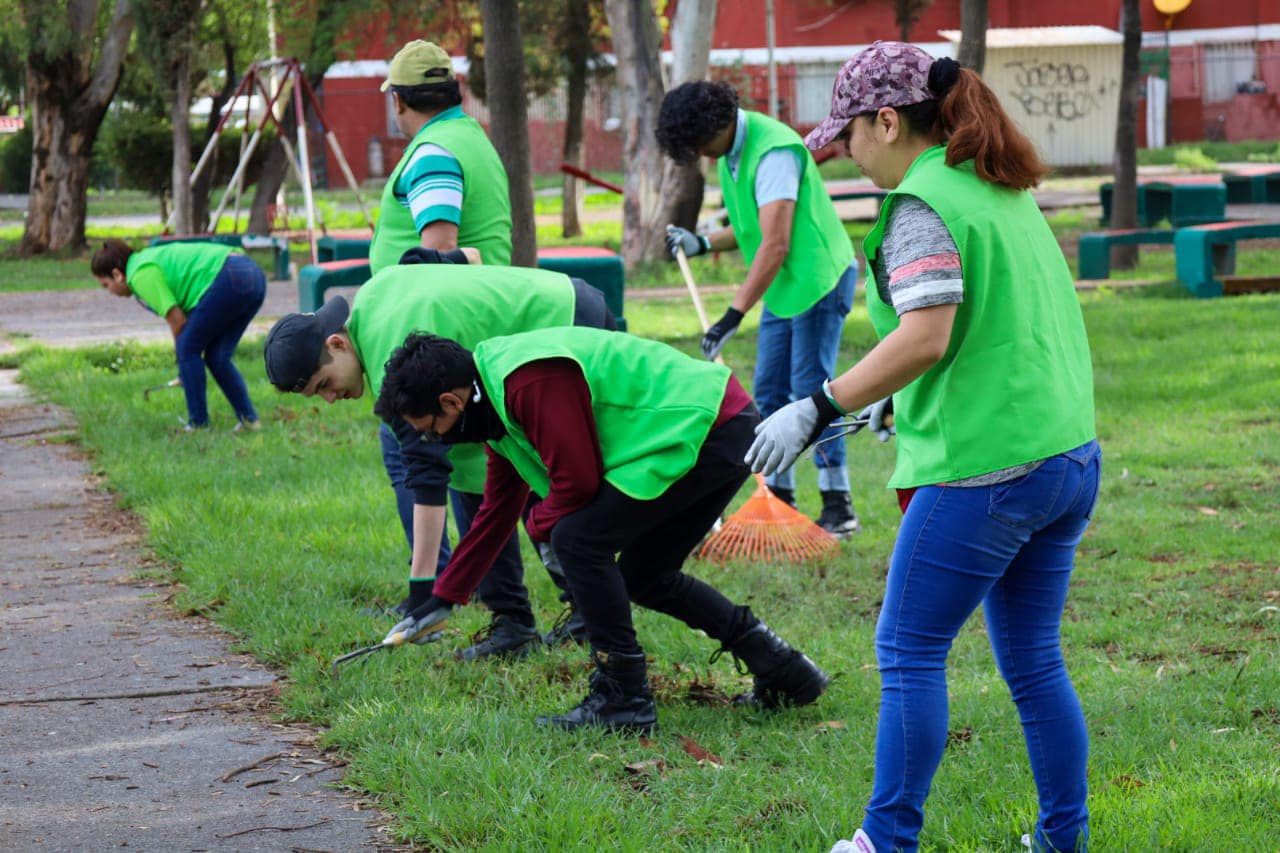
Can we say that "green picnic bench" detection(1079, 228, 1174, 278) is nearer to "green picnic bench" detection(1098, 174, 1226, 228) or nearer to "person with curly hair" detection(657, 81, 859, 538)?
"green picnic bench" detection(1098, 174, 1226, 228)

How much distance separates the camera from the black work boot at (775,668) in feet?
13.7

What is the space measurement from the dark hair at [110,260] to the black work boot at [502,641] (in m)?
4.44

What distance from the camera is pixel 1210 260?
491 inches

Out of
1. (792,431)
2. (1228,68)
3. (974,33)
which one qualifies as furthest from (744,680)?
(1228,68)

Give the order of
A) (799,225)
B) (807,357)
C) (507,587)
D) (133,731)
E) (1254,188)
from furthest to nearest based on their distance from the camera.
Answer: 1. (1254,188)
2. (807,357)
3. (799,225)
4. (507,587)
5. (133,731)

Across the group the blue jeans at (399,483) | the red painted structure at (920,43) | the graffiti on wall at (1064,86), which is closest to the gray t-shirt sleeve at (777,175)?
the blue jeans at (399,483)

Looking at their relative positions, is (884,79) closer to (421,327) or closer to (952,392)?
(952,392)

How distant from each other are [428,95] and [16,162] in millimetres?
33257

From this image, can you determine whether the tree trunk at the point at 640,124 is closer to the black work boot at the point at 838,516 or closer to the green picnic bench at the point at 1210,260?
the green picnic bench at the point at 1210,260

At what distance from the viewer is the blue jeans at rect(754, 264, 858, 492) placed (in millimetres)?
6074

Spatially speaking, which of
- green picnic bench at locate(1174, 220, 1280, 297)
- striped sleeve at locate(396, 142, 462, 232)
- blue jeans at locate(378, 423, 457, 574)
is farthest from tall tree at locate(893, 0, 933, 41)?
blue jeans at locate(378, 423, 457, 574)

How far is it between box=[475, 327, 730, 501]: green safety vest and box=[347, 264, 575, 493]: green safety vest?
407mm

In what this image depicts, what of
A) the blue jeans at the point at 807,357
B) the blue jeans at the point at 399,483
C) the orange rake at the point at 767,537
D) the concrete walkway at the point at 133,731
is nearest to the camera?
the concrete walkway at the point at 133,731

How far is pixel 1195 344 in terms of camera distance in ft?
33.3
